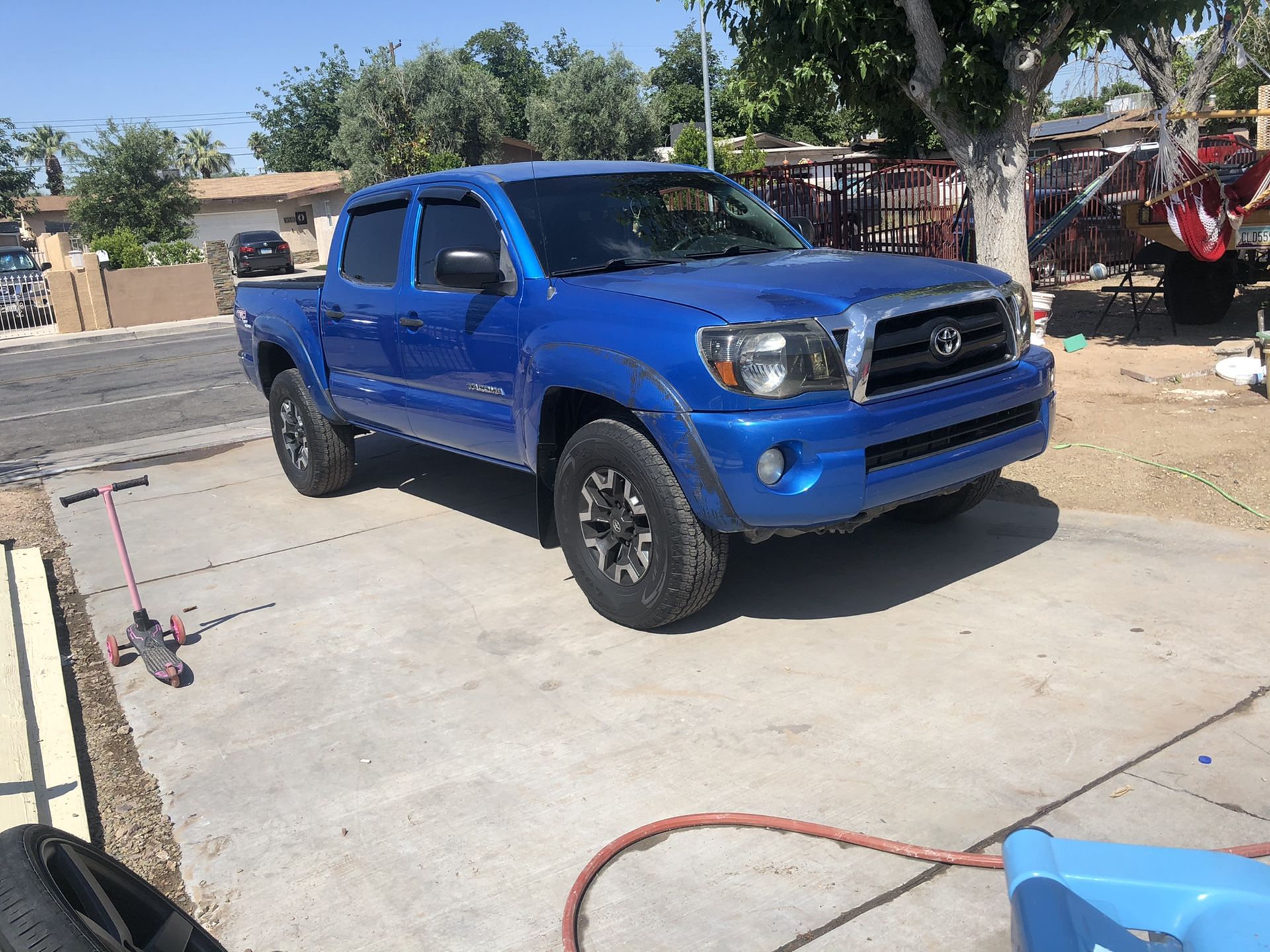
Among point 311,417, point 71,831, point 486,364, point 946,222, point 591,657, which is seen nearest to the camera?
point 71,831

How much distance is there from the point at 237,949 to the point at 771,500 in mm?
2267

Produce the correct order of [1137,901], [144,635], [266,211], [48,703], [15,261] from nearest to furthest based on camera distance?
[1137,901]
[48,703]
[144,635]
[15,261]
[266,211]

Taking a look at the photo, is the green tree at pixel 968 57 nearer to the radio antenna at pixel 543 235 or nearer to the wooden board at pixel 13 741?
the radio antenna at pixel 543 235

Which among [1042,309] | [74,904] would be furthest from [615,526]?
[1042,309]

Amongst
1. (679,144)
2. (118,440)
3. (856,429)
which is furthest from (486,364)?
(679,144)

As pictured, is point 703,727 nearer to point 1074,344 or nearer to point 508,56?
point 1074,344

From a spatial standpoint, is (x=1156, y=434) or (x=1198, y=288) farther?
(x=1198, y=288)

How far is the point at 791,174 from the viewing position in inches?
653

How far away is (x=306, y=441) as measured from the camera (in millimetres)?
7094

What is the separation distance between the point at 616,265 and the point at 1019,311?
1.82m

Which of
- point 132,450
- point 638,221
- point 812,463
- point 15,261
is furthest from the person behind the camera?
point 15,261

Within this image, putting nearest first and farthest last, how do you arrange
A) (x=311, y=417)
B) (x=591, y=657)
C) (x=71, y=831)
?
(x=71, y=831) < (x=591, y=657) < (x=311, y=417)

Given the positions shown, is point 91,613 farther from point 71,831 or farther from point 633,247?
point 633,247

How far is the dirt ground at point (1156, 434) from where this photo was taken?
19.5 feet
